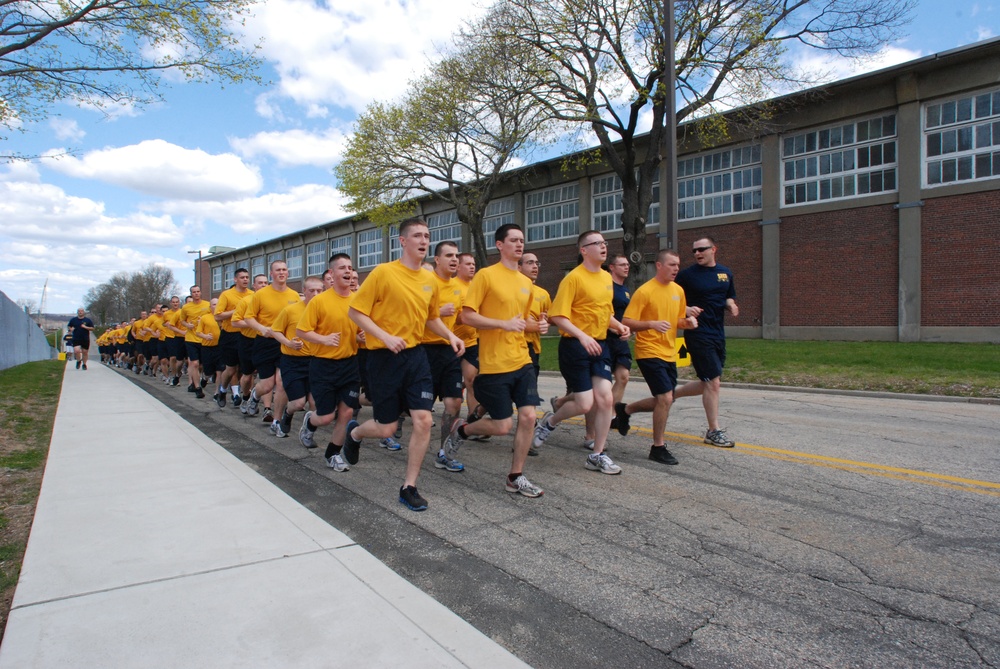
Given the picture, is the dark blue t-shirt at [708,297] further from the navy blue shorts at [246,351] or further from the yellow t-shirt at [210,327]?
the yellow t-shirt at [210,327]

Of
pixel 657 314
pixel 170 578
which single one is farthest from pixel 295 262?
pixel 170 578

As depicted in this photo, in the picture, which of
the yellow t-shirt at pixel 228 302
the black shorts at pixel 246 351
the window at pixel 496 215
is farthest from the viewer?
the window at pixel 496 215

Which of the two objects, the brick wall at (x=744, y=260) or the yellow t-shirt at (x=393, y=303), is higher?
the brick wall at (x=744, y=260)

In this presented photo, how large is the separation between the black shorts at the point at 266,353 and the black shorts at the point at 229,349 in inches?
64.9

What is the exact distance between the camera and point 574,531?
13.1 ft

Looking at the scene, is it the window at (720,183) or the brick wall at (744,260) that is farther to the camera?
the window at (720,183)

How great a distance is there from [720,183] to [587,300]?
22.7 m

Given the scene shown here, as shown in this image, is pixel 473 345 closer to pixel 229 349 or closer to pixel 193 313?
pixel 229 349

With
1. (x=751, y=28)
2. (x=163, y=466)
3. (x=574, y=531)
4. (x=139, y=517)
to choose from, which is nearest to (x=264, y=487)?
(x=139, y=517)

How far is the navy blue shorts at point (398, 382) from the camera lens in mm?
4594

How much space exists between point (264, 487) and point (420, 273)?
2.03m

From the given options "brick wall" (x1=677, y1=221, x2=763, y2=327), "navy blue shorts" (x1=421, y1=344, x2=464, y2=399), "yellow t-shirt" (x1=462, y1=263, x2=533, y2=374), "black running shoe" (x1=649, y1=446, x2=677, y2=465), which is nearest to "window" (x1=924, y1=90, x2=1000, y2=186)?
"brick wall" (x1=677, y1=221, x2=763, y2=327)

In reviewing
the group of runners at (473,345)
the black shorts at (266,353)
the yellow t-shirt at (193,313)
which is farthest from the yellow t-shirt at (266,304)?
the yellow t-shirt at (193,313)

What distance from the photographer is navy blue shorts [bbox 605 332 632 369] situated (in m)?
6.80
